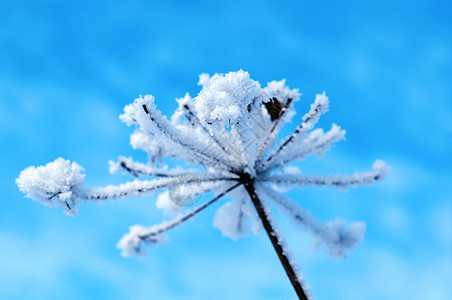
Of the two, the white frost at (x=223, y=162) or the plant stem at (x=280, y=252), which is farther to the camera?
the plant stem at (x=280, y=252)

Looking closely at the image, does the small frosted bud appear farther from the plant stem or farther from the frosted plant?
the plant stem

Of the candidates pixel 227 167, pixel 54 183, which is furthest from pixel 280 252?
pixel 54 183

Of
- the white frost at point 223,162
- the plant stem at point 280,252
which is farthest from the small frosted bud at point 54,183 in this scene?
the plant stem at point 280,252

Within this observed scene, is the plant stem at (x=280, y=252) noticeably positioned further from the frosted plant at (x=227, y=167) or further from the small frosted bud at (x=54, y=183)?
the small frosted bud at (x=54, y=183)

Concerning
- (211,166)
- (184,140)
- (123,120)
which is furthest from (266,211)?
(123,120)

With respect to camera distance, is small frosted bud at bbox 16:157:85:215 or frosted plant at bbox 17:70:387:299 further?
small frosted bud at bbox 16:157:85:215

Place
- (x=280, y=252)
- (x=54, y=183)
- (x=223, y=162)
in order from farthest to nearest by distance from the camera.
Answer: (x=223, y=162)
(x=280, y=252)
(x=54, y=183)

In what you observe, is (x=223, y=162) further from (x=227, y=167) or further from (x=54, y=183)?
(x=54, y=183)

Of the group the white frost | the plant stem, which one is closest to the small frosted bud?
the white frost
